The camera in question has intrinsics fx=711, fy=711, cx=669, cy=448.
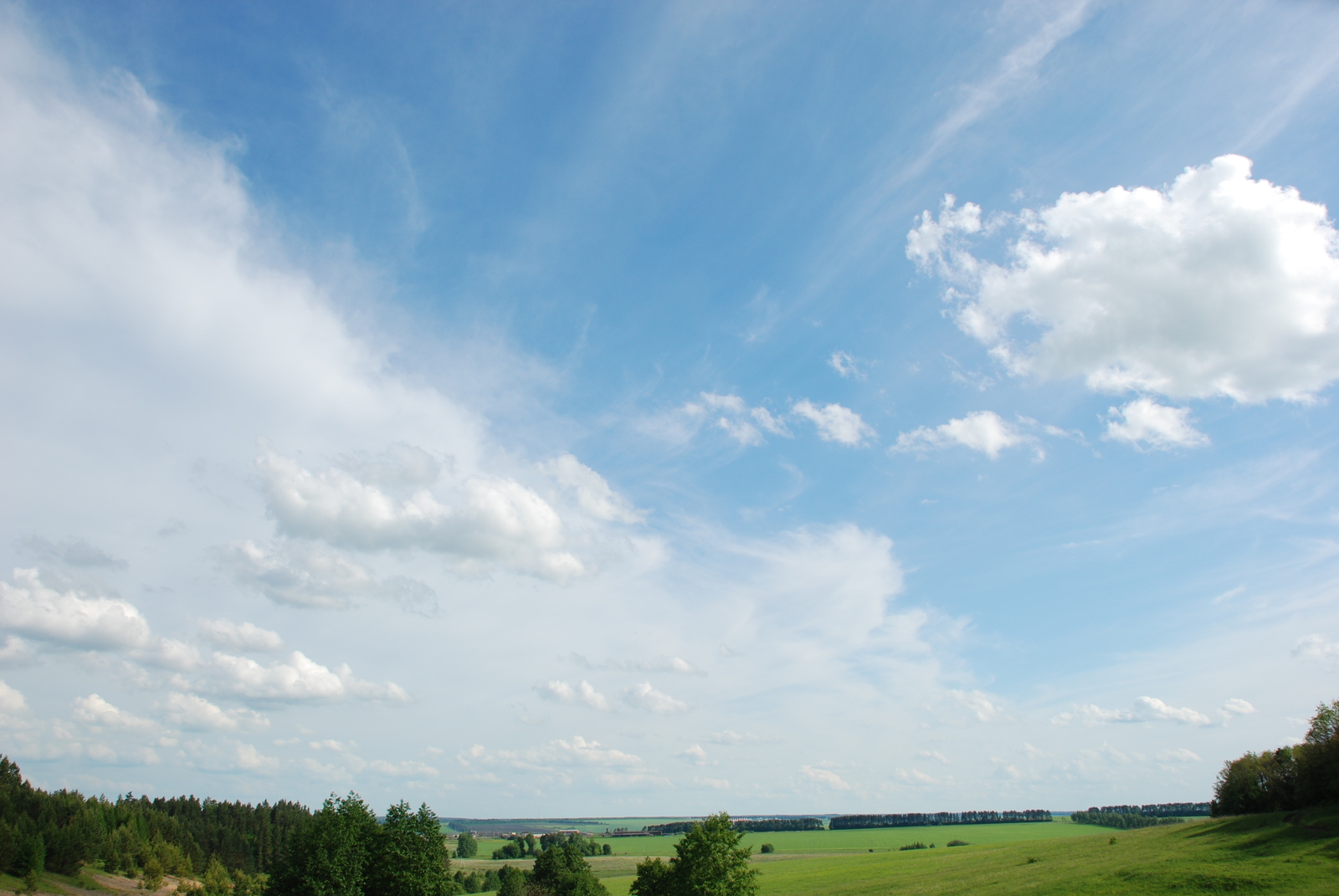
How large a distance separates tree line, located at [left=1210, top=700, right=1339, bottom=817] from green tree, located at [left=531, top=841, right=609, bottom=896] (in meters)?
85.5

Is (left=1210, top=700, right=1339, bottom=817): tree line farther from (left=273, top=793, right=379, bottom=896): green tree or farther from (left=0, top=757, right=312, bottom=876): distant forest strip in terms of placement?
(left=0, top=757, right=312, bottom=876): distant forest strip

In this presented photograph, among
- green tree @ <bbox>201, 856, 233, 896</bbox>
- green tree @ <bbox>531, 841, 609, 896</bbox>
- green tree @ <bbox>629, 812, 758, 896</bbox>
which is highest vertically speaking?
green tree @ <bbox>629, 812, 758, 896</bbox>

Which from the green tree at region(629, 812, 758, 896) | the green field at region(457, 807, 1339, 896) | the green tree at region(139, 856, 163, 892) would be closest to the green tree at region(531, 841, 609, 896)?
the green field at region(457, 807, 1339, 896)

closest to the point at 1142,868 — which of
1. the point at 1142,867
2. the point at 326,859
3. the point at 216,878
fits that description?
the point at 1142,867

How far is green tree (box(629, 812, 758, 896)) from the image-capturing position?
60719mm

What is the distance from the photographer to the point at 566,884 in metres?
90.9

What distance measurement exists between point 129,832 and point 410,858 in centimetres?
11409

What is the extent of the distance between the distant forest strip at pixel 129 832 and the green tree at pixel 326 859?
31867 millimetres

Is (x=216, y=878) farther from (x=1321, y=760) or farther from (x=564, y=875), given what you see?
(x=1321, y=760)

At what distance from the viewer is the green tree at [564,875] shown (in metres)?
90.4

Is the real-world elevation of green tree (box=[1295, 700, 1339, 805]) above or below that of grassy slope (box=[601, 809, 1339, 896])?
above

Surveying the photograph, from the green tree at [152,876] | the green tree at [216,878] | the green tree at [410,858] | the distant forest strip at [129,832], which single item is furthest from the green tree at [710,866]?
the green tree at [152,876]

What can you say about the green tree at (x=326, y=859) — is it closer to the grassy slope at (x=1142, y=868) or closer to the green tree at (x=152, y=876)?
the grassy slope at (x=1142, y=868)

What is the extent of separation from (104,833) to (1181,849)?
Answer: 17417 cm
